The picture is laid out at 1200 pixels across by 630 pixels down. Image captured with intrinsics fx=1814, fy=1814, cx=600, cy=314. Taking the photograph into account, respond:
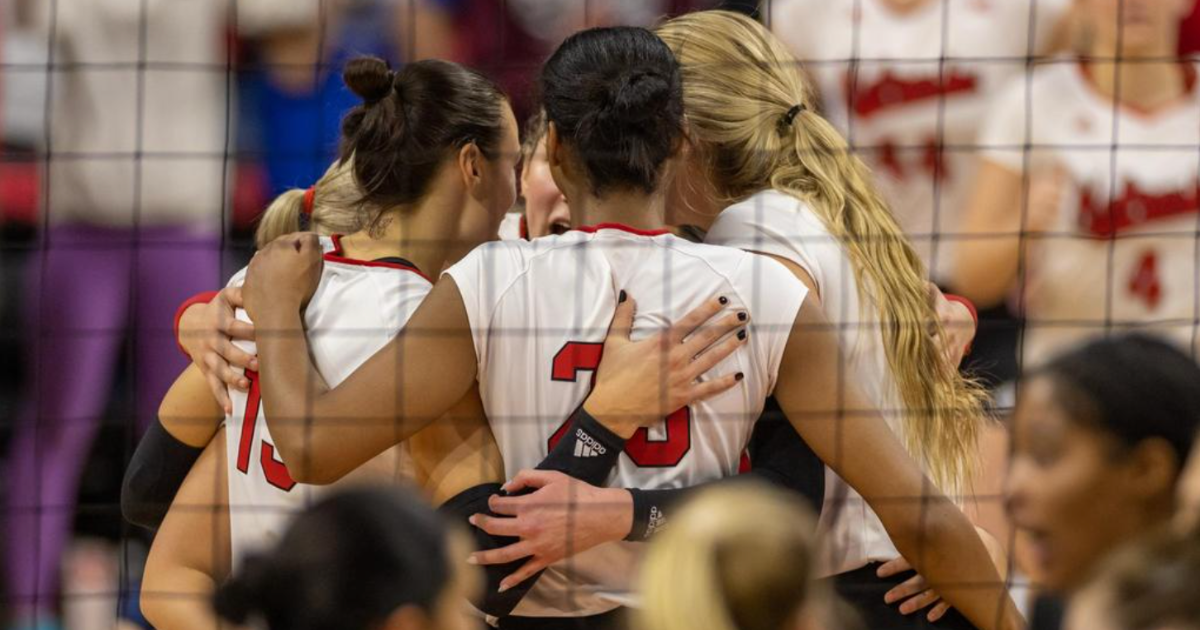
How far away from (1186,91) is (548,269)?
198 centimetres

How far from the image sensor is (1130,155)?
3.84 m

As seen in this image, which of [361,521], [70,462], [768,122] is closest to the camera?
[361,521]

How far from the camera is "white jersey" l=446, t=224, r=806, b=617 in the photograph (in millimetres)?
2471

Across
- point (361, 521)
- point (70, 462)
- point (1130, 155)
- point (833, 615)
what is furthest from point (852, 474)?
point (70, 462)

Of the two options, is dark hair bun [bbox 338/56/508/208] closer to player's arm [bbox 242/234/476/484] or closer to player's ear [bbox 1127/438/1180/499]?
player's arm [bbox 242/234/476/484]

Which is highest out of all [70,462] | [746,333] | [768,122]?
[768,122]

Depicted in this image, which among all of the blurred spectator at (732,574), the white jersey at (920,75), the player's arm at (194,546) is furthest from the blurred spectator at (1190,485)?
the white jersey at (920,75)

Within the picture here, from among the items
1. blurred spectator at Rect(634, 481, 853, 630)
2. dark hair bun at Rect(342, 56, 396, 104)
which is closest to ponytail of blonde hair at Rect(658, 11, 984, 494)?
dark hair bun at Rect(342, 56, 396, 104)

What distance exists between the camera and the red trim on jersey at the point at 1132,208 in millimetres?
3832

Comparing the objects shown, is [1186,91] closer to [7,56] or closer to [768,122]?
[768,122]

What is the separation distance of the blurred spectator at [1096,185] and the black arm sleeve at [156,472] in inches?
69.1

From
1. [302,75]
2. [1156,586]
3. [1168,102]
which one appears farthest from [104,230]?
[1156,586]

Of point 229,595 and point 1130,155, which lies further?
point 1130,155

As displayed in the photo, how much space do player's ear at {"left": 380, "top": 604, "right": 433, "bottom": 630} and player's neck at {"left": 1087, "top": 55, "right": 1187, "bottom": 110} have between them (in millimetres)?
2603
